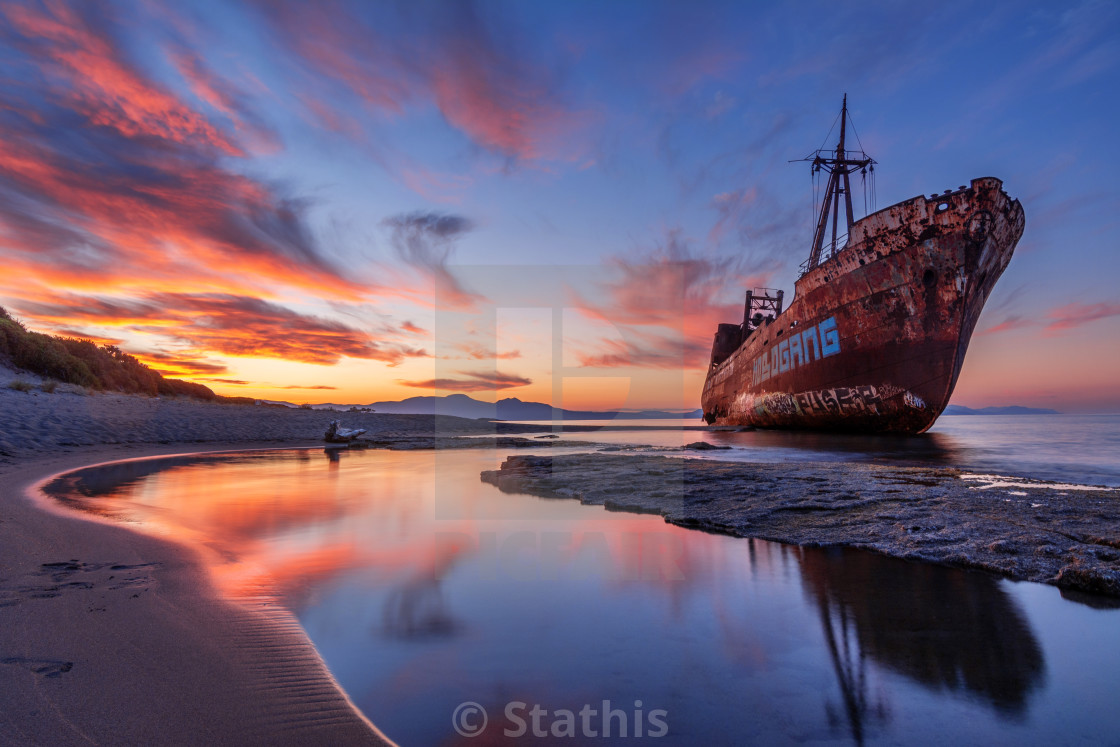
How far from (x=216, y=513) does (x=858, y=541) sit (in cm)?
754

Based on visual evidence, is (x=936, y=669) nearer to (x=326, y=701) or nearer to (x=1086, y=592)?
(x=1086, y=592)

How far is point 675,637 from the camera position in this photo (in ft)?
8.94

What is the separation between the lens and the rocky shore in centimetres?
374

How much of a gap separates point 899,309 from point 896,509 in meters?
16.3

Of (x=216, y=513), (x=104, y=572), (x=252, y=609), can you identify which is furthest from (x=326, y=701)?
(x=216, y=513)

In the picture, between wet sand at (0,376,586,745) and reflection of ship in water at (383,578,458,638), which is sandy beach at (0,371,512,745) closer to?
wet sand at (0,376,586,745)

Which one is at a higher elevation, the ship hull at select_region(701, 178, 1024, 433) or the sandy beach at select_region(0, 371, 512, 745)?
the ship hull at select_region(701, 178, 1024, 433)

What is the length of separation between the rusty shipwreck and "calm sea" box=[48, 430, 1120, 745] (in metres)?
17.6

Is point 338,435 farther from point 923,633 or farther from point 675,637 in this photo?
point 923,633

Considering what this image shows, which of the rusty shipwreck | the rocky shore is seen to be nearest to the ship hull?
the rusty shipwreck

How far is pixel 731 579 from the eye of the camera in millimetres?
3703

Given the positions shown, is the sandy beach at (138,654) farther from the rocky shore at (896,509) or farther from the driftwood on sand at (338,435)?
the driftwood on sand at (338,435)

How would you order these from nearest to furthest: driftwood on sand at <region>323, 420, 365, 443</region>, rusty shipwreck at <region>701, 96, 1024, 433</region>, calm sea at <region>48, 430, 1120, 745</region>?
calm sea at <region>48, 430, 1120, 745</region> < rusty shipwreck at <region>701, 96, 1024, 433</region> < driftwood on sand at <region>323, 420, 365, 443</region>

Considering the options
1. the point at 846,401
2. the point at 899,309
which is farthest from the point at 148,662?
the point at 846,401
